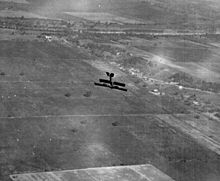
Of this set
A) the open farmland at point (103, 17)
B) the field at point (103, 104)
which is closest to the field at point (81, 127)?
the field at point (103, 104)

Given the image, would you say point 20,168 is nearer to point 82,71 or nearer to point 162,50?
point 82,71

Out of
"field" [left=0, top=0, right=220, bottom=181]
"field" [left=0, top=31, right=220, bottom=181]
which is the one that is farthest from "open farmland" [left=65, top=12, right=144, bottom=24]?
"field" [left=0, top=31, right=220, bottom=181]

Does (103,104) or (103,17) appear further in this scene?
(103,17)

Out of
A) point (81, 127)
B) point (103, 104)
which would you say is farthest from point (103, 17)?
point (81, 127)

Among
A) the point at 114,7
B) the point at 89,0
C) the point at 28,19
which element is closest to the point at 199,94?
the point at 28,19

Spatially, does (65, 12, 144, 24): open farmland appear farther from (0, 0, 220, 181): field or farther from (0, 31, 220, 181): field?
(0, 31, 220, 181): field

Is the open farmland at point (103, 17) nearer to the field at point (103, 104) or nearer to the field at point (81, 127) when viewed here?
the field at point (103, 104)

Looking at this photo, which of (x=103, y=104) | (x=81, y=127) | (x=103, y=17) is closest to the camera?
(x=81, y=127)

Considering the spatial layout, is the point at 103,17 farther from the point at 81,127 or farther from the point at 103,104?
the point at 81,127

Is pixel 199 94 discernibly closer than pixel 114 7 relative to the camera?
Yes

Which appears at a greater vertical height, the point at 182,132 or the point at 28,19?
the point at 28,19

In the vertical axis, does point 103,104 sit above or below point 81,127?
above
